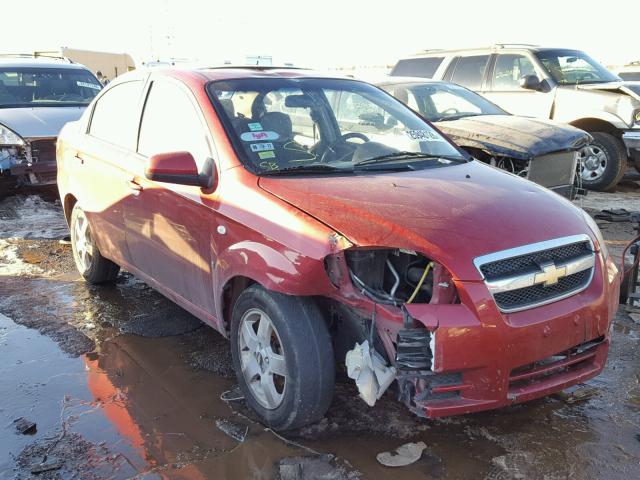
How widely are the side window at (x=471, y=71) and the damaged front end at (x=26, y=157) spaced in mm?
6092

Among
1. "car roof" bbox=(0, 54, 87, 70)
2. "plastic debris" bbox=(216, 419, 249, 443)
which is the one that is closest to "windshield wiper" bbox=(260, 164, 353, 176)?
"plastic debris" bbox=(216, 419, 249, 443)

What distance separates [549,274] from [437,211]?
1.94 feet

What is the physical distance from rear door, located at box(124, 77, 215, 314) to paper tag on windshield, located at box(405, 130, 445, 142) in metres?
1.37

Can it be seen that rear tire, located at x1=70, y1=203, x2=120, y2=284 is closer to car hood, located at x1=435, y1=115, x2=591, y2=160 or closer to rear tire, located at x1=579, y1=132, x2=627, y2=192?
car hood, located at x1=435, y1=115, x2=591, y2=160

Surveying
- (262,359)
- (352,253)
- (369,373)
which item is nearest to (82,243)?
(262,359)

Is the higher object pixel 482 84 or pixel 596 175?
pixel 482 84

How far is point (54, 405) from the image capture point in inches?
143

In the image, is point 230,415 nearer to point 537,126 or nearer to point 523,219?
point 523,219

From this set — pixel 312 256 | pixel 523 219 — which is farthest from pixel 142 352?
pixel 523 219

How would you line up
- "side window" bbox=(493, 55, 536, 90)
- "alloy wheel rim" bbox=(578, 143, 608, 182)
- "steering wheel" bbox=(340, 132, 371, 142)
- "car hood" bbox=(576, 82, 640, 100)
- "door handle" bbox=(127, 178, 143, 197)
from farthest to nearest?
1. "side window" bbox=(493, 55, 536, 90)
2. "alloy wheel rim" bbox=(578, 143, 608, 182)
3. "car hood" bbox=(576, 82, 640, 100)
4. "door handle" bbox=(127, 178, 143, 197)
5. "steering wheel" bbox=(340, 132, 371, 142)

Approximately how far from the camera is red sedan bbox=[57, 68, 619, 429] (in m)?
2.83

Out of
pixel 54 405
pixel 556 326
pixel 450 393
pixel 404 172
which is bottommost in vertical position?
pixel 54 405

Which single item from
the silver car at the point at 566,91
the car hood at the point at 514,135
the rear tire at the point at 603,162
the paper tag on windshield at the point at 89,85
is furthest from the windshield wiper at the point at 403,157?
the paper tag on windshield at the point at 89,85

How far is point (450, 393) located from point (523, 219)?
0.93 meters
